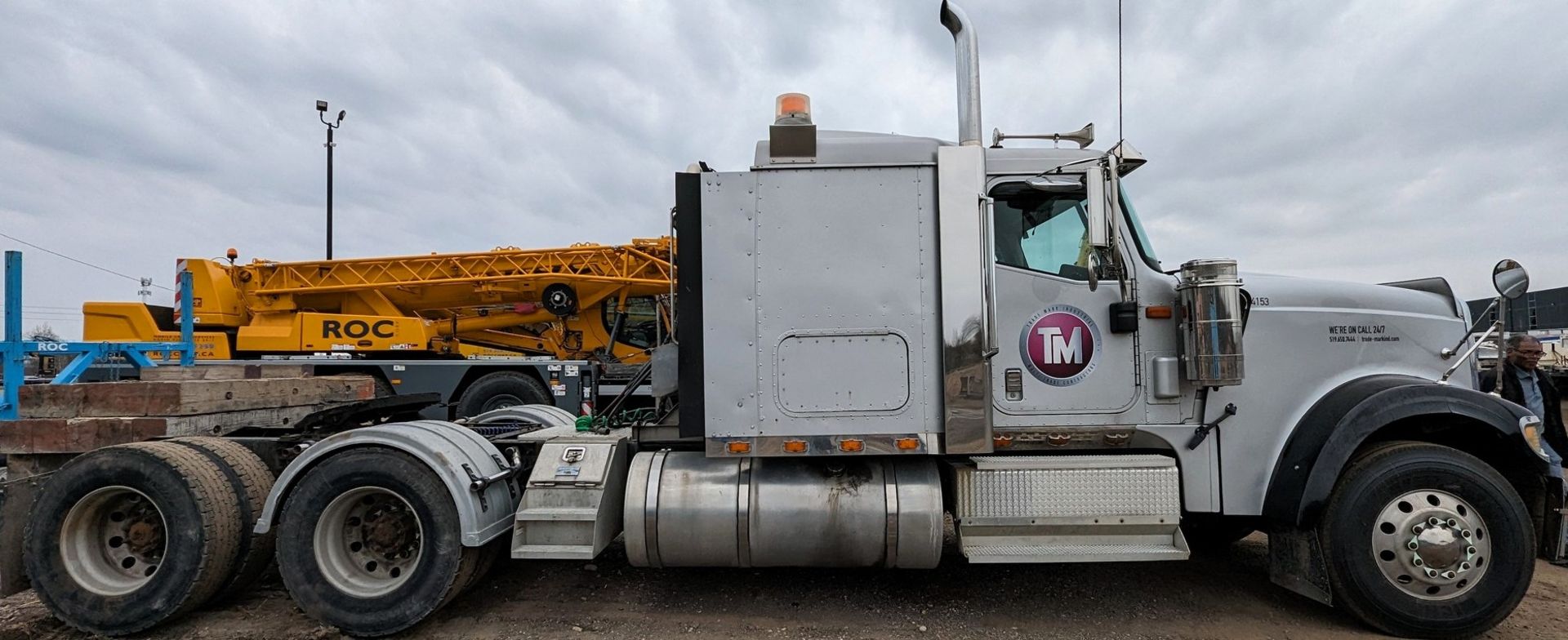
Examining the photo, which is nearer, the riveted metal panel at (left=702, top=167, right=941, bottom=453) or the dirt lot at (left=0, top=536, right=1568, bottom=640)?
the riveted metal panel at (left=702, top=167, right=941, bottom=453)

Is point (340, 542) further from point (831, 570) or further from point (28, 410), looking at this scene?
point (831, 570)

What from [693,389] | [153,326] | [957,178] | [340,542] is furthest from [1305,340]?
[153,326]

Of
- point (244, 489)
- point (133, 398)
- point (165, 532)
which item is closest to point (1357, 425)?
point (244, 489)

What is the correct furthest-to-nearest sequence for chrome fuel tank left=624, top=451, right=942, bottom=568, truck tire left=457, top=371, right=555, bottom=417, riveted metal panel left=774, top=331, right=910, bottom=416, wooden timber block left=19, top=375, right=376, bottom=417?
truck tire left=457, top=371, right=555, bottom=417 < wooden timber block left=19, top=375, right=376, bottom=417 < chrome fuel tank left=624, top=451, right=942, bottom=568 < riveted metal panel left=774, top=331, right=910, bottom=416

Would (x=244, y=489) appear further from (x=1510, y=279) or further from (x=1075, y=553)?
(x=1510, y=279)

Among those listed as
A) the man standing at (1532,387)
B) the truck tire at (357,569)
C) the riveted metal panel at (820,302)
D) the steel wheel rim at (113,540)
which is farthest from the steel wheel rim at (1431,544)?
the steel wheel rim at (113,540)

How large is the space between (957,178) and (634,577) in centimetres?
325

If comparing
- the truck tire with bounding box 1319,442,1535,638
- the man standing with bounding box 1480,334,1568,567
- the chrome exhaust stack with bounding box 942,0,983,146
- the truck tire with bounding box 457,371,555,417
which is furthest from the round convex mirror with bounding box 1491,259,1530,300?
the truck tire with bounding box 457,371,555,417

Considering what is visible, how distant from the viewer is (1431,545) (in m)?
3.65

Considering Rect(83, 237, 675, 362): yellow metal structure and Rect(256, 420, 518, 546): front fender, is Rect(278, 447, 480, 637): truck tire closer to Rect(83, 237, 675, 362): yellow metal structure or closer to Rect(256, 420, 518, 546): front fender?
Rect(256, 420, 518, 546): front fender

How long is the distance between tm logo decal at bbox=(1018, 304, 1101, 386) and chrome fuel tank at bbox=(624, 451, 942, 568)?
83cm

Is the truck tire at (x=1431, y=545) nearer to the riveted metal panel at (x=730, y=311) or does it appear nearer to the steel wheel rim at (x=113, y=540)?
the riveted metal panel at (x=730, y=311)

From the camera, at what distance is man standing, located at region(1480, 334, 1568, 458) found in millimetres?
5516

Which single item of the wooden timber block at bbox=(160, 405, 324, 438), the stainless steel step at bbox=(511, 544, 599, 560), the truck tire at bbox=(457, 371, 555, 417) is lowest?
the stainless steel step at bbox=(511, 544, 599, 560)
